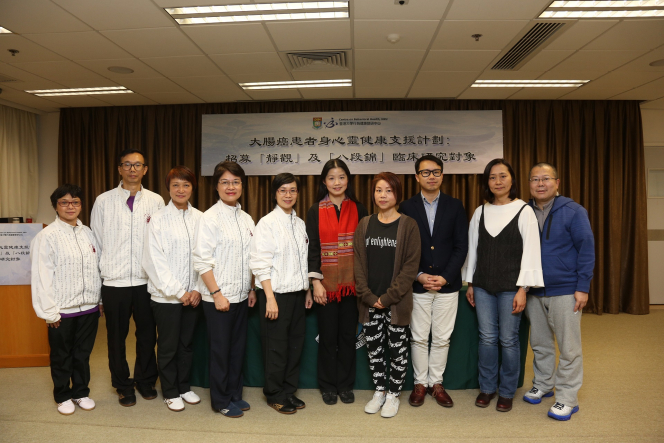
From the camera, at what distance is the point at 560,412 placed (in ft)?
8.59

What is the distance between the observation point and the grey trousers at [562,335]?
8.51ft

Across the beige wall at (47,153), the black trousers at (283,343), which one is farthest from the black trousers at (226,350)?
the beige wall at (47,153)

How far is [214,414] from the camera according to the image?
107 inches

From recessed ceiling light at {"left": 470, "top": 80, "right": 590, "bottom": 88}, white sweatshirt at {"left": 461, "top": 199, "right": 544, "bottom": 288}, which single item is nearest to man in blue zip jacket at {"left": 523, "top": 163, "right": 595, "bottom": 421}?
white sweatshirt at {"left": 461, "top": 199, "right": 544, "bottom": 288}

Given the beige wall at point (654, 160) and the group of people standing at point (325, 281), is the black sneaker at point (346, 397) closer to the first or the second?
the group of people standing at point (325, 281)

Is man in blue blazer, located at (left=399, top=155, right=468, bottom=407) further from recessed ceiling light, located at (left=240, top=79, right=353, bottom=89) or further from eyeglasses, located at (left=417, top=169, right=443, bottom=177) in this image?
recessed ceiling light, located at (left=240, top=79, right=353, bottom=89)

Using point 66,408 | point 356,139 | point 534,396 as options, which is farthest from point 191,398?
point 356,139

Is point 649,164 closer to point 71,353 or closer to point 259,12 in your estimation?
point 259,12

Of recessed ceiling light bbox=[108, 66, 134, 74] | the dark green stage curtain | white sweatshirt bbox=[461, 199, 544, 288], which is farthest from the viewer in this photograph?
the dark green stage curtain

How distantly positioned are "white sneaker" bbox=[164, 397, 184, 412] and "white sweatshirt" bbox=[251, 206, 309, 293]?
0.98 metres

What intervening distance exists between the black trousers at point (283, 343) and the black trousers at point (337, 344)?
0.16m

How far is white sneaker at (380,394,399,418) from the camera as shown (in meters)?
2.64

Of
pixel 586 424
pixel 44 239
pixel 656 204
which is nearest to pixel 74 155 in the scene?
pixel 44 239

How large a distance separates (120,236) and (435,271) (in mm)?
2118
